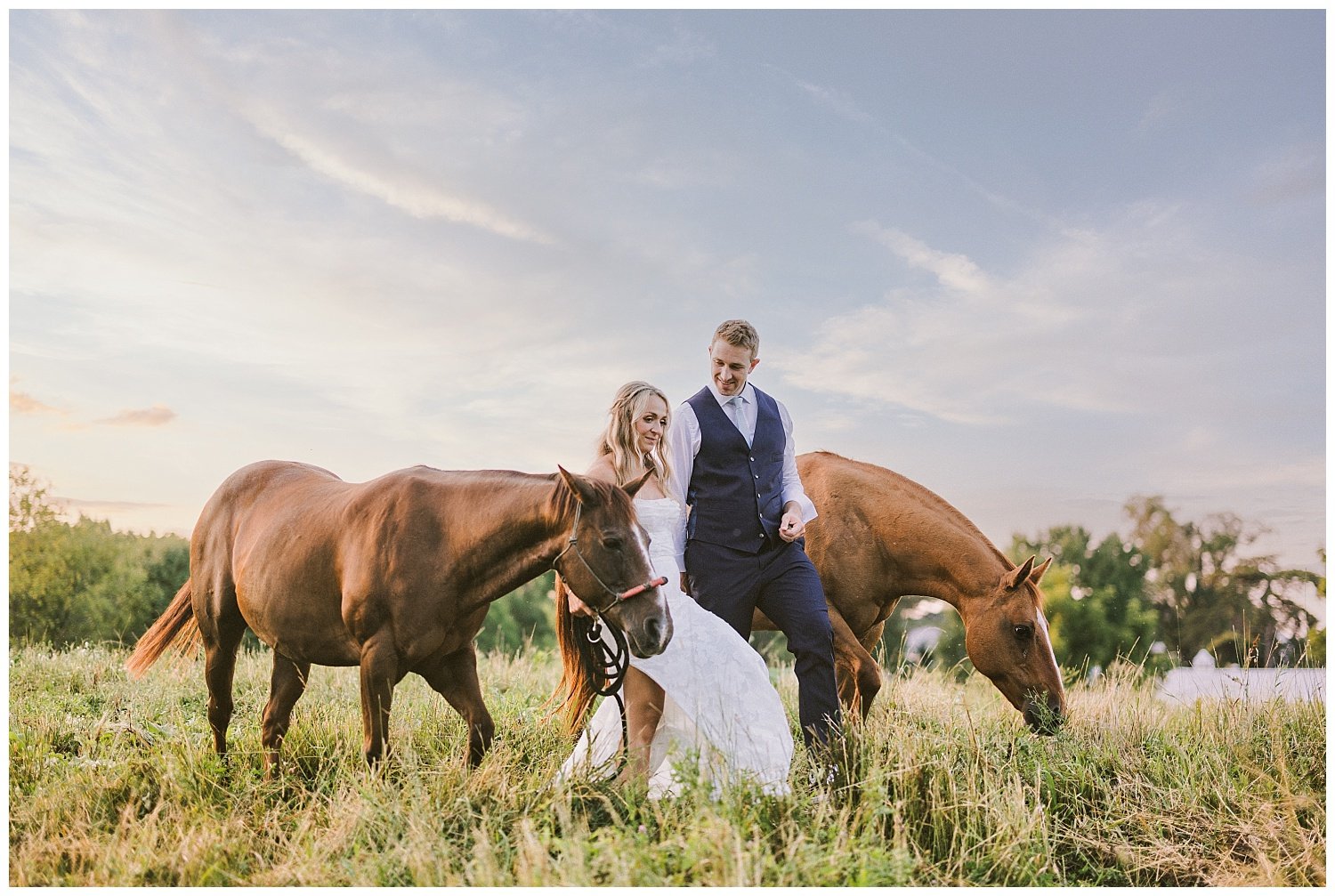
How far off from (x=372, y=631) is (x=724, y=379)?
84.6 inches

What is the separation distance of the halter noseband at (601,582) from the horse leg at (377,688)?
3.04 ft

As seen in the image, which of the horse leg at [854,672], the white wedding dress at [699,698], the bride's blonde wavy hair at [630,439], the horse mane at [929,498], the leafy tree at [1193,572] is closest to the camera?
the white wedding dress at [699,698]

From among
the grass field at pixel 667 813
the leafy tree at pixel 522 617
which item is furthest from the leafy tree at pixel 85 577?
the grass field at pixel 667 813

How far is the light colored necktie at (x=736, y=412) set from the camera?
472 centimetres

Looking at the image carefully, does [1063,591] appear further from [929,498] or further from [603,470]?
[603,470]

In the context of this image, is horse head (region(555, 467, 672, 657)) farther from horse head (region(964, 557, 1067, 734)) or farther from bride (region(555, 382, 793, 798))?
horse head (region(964, 557, 1067, 734))

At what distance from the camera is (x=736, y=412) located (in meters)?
4.75

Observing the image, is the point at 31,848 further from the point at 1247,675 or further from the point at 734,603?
the point at 1247,675

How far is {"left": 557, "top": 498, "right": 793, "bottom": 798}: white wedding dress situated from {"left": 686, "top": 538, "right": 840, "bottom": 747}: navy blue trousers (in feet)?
0.43

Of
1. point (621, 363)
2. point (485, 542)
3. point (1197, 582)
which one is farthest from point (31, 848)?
point (1197, 582)

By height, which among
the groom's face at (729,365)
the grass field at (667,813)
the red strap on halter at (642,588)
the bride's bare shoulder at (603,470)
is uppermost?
the groom's face at (729,365)

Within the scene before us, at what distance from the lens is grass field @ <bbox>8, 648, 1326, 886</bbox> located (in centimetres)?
332

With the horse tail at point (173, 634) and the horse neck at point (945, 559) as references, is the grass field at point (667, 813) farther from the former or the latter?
the horse neck at point (945, 559)

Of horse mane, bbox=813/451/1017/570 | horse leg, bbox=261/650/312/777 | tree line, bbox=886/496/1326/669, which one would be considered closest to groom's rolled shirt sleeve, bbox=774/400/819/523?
horse mane, bbox=813/451/1017/570
